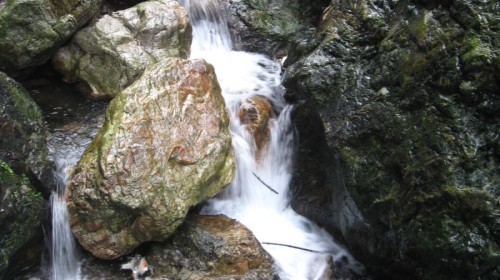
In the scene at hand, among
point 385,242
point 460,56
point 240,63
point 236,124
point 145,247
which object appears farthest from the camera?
point 240,63

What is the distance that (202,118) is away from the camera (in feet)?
16.1

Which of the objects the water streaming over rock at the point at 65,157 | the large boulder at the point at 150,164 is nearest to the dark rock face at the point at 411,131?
the large boulder at the point at 150,164

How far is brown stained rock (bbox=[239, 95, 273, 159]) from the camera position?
5.60 meters

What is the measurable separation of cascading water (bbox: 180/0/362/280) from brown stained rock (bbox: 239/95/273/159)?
0.06m

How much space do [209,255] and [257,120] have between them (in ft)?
6.34

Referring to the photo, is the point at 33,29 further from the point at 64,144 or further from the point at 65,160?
→ the point at 65,160

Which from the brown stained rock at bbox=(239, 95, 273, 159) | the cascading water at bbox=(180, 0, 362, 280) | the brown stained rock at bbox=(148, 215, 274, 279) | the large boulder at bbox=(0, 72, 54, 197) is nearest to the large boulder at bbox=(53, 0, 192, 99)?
the large boulder at bbox=(0, 72, 54, 197)

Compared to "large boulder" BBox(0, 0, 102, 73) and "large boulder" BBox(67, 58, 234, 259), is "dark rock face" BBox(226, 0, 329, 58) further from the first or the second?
"large boulder" BBox(0, 0, 102, 73)

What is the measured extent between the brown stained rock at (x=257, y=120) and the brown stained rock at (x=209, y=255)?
1.37 metres

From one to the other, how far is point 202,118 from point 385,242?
2329 millimetres

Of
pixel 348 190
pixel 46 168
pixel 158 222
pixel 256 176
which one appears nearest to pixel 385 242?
pixel 348 190

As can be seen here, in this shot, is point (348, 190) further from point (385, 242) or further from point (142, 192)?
point (142, 192)

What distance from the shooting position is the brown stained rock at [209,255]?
4363 mm

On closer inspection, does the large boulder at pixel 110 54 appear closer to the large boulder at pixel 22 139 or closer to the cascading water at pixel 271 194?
the large boulder at pixel 22 139
